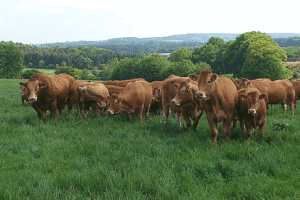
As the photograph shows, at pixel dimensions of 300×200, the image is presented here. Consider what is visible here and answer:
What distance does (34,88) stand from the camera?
966 cm

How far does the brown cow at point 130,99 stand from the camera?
10344 mm

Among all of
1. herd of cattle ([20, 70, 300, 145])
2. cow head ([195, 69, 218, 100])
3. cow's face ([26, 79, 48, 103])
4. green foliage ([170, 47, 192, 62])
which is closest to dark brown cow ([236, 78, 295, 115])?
herd of cattle ([20, 70, 300, 145])

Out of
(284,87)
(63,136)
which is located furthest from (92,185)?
(284,87)

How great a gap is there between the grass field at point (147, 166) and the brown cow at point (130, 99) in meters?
2.12

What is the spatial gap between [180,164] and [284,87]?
9954 millimetres

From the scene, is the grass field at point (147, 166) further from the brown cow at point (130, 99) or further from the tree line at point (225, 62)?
the tree line at point (225, 62)

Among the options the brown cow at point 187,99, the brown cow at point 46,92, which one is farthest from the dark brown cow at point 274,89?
the brown cow at point 46,92

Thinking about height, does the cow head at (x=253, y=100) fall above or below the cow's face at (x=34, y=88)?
below

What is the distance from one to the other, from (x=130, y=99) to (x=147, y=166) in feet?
18.7

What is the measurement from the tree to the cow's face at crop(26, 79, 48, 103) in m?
79.0

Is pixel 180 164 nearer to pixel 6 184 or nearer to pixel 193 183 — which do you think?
pixel 193 183

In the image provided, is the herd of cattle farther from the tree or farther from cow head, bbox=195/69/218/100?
the tree

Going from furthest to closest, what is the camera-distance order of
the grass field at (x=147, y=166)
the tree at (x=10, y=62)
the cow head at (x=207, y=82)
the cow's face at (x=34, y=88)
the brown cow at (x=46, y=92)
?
1. the tree at (x=10, y=62)
2. the brown cow at (x=46, y=92)
3. the cow's face at (x=34, y=88)
4. the cow head at (x=207, y=82)
5. the grass field at (x=147, y=166)

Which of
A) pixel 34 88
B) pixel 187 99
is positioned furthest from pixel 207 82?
pixel 34 88
